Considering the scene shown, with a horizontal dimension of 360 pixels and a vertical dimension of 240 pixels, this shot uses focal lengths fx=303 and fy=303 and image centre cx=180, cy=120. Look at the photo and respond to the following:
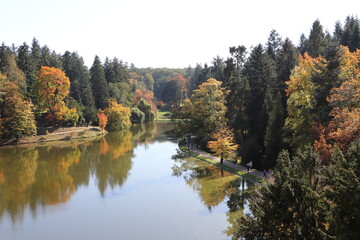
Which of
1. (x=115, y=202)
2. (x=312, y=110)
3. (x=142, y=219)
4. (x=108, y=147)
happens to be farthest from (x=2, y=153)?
(x=312, y=110)

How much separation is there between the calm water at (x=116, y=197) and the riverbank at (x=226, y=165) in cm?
126

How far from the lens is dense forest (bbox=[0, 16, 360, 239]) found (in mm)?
12867

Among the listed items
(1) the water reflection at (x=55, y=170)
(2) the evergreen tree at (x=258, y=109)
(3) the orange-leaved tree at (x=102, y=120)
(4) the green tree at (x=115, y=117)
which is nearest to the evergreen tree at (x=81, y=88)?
(4) the green tree at (x=115, y=117)

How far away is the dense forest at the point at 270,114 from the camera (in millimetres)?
12867

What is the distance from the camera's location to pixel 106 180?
34375mm

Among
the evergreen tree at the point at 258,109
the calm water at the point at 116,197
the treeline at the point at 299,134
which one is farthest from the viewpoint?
the evergreen tree at the point at 258,109

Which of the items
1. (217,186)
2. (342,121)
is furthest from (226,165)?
(342,121)

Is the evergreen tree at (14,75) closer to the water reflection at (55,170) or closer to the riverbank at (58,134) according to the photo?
the riverbank at (58,134)

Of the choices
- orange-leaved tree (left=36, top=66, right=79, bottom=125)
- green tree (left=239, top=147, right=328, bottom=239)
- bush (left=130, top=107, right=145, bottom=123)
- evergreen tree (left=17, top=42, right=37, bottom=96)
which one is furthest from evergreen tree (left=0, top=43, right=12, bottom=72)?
green tree (left=239, top=147, right=328, bottom=239)

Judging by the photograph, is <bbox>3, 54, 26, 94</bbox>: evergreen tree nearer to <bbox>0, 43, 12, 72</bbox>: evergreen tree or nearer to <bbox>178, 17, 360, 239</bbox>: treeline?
<bbox>0, 43, 12, 72</bbox>: evergreen tree

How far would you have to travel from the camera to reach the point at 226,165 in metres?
38.7

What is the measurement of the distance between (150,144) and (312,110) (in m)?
35.9

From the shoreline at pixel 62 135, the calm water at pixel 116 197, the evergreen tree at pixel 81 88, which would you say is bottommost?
the calm water at pixel 116 197

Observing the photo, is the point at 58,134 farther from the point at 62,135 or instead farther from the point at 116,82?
the point at 116,82
